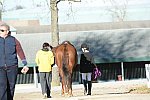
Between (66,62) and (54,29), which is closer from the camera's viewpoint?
(66,62)

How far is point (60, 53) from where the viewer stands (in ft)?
49.0

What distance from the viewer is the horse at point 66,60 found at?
14883 millimetres

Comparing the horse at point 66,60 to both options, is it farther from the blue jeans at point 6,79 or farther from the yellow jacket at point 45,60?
the blue jeans at point 6,79

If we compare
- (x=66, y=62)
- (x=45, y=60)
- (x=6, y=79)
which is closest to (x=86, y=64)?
(x=66, y=62)

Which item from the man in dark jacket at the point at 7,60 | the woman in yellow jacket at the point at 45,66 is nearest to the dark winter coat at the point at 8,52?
the man in dark jacket at the point at 7,60

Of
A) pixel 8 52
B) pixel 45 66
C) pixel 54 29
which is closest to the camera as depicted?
pixel 8 52

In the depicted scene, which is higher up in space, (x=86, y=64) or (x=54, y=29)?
(x=54, y=29)

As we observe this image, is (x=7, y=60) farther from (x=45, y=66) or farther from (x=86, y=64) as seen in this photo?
(x=86, y=64)

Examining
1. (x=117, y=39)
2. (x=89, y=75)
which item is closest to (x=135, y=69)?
(x=117, y=39)

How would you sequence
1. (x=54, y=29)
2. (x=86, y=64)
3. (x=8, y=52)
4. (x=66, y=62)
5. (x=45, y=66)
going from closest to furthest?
(x=8, y=52) → (x=45, y=66) → (x=66, y=62) → (x=86, y=64) → (x=54, y=29)

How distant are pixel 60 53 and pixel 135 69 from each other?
1957cm

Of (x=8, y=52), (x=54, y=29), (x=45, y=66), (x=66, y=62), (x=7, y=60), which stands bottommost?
(x=45, y=66)

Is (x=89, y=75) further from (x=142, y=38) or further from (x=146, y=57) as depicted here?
(x=142, y=38)

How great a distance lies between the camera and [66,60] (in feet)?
49.0
